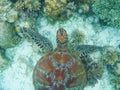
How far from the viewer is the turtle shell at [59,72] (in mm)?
5539

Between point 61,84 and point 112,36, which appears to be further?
point 112,36

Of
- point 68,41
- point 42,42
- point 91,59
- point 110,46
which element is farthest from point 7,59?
point 110,46

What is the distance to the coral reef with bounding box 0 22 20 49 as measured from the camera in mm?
5961

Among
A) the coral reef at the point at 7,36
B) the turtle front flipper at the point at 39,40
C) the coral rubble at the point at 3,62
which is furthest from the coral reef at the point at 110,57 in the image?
the coral rubble at the point at 3,62

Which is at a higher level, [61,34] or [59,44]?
[61,34]

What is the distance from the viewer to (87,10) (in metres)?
6.14

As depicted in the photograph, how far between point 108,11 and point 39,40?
151 centimetres

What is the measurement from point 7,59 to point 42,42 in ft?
2.90

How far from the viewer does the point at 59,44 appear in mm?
5844

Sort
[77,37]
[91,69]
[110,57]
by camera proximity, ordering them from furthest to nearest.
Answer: [77,37] → [91,69] → [110,57]

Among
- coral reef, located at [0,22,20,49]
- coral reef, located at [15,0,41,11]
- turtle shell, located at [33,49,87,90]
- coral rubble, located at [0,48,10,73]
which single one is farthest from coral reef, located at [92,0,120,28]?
coral rubble, located at [0,48,10,73]

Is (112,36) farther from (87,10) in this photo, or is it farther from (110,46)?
(87,10)

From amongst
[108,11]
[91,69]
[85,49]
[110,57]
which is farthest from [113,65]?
[108,11]

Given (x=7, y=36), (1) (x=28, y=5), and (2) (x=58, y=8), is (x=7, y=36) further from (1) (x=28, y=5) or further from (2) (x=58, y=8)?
(2) (x=58, y=8)
